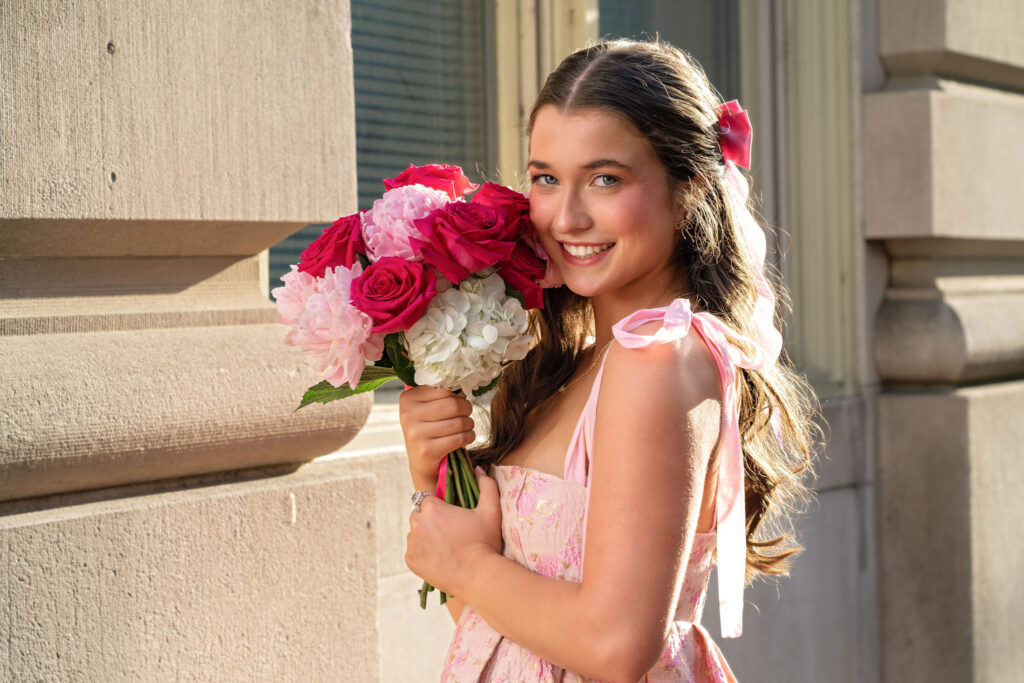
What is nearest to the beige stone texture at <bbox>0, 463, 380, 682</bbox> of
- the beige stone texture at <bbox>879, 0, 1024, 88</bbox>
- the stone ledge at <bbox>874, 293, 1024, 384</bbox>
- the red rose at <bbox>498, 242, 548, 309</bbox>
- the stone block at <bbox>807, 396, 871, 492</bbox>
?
the red rose at <bbox>498, 242, 548, 309</bbox>

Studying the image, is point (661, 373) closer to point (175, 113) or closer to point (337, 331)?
point (337, 331)

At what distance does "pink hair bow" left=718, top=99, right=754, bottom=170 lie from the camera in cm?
202

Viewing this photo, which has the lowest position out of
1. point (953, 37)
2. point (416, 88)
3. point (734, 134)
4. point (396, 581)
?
point (396, 581)

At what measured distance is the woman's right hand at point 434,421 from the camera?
76.4 inches

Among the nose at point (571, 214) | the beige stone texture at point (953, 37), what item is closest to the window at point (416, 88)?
the nose at point (571, 214)

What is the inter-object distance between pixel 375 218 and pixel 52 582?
0.99 m

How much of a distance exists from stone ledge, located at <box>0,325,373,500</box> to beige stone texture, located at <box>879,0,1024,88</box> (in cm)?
305

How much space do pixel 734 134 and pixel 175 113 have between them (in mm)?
Result: 1151

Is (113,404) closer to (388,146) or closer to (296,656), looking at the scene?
(296,656)

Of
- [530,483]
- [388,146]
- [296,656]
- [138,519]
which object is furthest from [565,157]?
[388,146]

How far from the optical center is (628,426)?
1664 millimetres

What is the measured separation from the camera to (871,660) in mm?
4789

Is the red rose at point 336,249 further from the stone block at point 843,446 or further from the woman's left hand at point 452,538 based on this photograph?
the stone block at point 843,446

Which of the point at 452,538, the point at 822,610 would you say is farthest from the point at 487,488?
the point at 822,610
